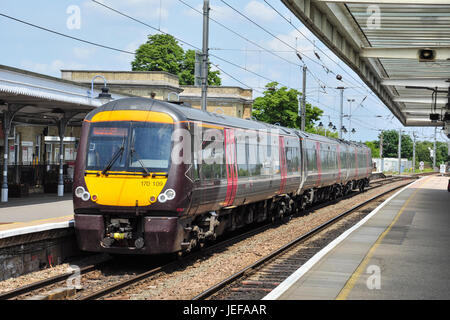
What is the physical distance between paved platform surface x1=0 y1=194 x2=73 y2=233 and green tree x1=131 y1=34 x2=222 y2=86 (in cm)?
4441

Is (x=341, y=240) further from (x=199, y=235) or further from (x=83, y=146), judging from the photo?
(x=83, y=146)

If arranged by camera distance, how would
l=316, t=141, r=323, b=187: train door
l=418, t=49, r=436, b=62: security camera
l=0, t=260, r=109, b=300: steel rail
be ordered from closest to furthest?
l=0, t=260, r=109, b=300: steel rail
l=418, t=49, r=436, b=62: security camera
l=316, t=141, r=323, b=187: train door

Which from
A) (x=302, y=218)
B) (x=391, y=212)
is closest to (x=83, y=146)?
(x=302, y=218)

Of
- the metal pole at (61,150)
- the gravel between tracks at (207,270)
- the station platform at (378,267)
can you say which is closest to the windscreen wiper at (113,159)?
the gravel between tracks at (207,270)

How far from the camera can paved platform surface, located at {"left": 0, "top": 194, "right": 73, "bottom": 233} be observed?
12.6m

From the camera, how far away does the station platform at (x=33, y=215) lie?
36.1ft

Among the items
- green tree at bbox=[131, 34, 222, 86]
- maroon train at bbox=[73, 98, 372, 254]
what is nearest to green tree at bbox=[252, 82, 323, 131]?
green tree at bbox=[131, 34, 222, 86]

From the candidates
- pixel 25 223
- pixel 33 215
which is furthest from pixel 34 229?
pixel 33 215

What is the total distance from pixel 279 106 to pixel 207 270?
4637 cm

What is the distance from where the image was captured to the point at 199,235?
1208cm

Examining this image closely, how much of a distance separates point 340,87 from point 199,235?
45457 millimetres

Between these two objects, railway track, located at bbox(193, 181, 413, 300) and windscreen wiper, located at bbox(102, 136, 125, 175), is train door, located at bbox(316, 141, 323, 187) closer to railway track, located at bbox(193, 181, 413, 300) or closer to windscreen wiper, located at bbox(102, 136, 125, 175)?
railway track, located at bbox(193, 181, 413, 300)

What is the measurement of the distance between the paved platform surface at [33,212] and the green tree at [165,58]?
44.4 m

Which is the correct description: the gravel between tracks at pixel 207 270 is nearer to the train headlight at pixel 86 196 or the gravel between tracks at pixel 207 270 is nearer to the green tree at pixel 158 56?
the train headlight at pixel 86 196
